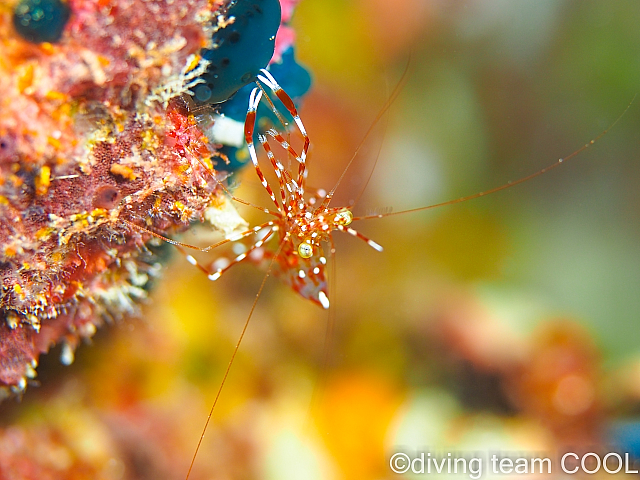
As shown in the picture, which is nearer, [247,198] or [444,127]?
[247,198]

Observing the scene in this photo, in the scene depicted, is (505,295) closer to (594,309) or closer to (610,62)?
(594,309)

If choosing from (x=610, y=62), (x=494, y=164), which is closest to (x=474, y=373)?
(x=494, y=164)

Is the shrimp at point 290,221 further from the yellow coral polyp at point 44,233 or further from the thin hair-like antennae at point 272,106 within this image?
the yellow coral polyp at point 44,233

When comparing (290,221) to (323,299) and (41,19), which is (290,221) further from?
(41,19)

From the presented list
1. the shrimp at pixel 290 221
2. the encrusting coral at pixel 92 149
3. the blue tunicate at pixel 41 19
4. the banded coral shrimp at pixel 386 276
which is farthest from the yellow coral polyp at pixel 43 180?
the banded coral shrimp at pixel 386 276

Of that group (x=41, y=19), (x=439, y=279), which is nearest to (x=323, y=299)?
(x=439, y=279)

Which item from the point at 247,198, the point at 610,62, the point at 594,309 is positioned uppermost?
the point at 610,62
